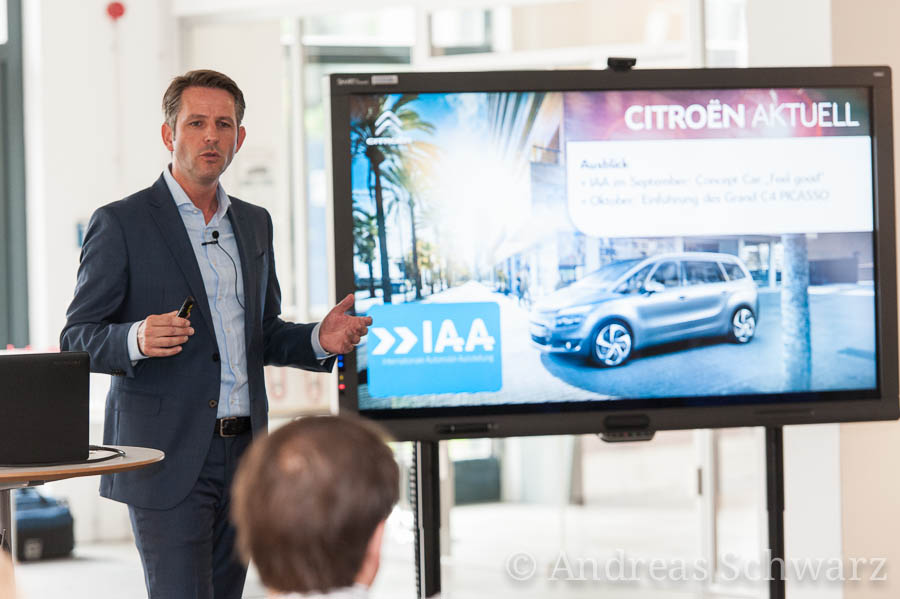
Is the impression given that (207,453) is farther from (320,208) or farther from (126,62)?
(126,62)

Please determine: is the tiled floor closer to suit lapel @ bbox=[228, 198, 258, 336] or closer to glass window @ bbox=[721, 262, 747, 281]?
glass window @ bbox=[721, 262, 747, 281]

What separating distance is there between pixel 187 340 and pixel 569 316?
1132 millimetres

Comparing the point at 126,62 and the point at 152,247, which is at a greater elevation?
the point at 126,62

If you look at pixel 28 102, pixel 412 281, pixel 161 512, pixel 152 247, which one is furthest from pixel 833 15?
pixel 28 102

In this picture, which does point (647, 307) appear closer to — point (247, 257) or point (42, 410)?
point (247, 257)

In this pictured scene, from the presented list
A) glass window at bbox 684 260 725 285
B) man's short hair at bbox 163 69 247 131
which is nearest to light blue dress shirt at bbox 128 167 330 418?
man's short hair at bbox 163 69 247 131

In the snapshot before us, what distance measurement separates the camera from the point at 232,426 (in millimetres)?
2582

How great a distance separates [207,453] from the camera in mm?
2529

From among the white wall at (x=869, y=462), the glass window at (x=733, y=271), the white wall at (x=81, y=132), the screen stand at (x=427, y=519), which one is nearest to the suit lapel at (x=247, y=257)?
the screen stand at (x=427, y=519)

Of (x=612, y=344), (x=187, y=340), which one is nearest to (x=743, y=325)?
(x=612, y=344)

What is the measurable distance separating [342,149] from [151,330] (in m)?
0.90

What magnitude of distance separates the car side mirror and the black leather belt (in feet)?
4.04

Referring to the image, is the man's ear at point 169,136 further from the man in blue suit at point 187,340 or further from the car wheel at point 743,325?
the car wheel at point 743,325

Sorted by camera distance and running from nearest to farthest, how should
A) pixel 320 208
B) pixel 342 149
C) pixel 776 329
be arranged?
pixel 342 149, pixel 776 329, pixel 320 208
